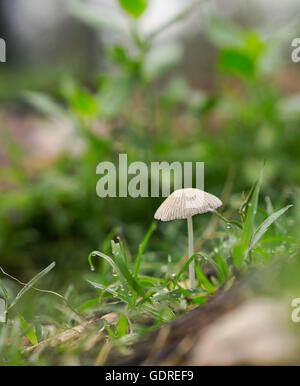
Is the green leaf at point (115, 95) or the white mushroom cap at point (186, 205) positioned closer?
the white mushroom cap at point (186, 205)

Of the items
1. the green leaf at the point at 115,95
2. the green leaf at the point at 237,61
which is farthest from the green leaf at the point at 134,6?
the green leaf at the point at 237,61

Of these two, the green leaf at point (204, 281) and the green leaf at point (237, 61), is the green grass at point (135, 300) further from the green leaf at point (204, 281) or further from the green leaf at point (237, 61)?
the green leaf at point (237, 61)

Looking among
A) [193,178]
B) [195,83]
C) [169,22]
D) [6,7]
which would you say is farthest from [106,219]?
[6,7]

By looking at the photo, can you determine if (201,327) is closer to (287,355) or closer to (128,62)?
(287,355)

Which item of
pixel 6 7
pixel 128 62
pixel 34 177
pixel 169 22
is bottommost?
pixel 34 177

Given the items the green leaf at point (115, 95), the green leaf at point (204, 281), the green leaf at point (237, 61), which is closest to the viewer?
the green leaf at point (204, 281)

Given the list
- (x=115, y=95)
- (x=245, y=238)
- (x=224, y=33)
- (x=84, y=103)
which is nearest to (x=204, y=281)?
(x=245, y=238)

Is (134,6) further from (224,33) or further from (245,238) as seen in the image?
(245,238)
